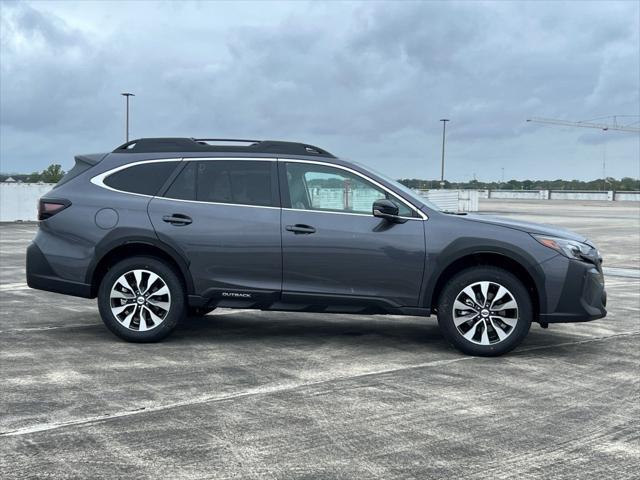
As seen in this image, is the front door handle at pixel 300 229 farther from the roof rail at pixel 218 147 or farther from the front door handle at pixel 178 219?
the front door handle at pixel 178 219

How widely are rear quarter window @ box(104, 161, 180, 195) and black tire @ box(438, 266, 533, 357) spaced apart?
284 centimetres

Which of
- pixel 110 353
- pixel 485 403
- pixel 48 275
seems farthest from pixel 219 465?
pixel 48 275

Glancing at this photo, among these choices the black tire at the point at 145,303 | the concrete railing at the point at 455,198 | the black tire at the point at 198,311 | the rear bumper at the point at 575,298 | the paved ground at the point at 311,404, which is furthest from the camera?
the concrete railing at the point at 455,198

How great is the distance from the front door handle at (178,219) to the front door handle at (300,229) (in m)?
0.94

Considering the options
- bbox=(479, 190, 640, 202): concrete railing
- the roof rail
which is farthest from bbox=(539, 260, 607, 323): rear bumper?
bbox=(479, 190, 640, 202): concrete railing

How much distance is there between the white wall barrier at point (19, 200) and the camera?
99.9ft

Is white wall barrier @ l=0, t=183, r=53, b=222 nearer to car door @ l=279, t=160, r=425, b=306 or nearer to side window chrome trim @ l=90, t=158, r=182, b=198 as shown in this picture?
side window chrome trim @ l=90, t=158, r=182, b=198

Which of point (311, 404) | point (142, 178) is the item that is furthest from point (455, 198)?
point (311, 404)

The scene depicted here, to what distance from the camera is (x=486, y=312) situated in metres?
6.37

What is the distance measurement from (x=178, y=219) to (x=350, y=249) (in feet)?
5.31

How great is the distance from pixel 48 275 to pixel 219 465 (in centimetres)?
376

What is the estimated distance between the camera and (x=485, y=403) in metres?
4.96

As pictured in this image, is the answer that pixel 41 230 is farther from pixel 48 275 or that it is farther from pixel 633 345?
pixel 633 345

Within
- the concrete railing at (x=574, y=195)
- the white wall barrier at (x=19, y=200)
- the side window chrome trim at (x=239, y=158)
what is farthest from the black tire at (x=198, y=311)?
the concrete railing at (x=574, y=195)
